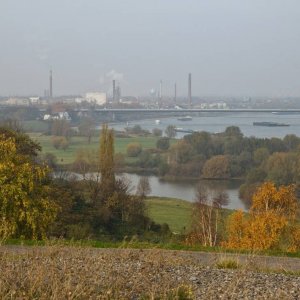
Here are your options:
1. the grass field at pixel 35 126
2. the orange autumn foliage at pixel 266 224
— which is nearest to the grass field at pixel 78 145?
the grass field at pixel 35 126

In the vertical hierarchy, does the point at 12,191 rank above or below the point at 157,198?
above

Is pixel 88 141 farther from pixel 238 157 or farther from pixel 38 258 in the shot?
pixel 38 258

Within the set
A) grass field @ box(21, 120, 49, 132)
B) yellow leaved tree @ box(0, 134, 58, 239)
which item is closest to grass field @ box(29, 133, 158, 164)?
grass field @ box(21, 120, 49, 132)

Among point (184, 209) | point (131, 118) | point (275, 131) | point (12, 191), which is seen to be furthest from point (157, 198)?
point (131, 118)

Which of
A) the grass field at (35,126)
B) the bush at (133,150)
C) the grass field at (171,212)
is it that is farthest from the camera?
the grass field at (35,126)

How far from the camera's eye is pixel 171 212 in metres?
24.5

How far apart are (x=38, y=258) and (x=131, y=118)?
79022mm

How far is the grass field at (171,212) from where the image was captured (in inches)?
857

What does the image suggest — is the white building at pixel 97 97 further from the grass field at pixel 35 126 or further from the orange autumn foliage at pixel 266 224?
the orange autumn foliage at pixel 266 224

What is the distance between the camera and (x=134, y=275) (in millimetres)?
4676

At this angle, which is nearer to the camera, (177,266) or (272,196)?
(177,266)

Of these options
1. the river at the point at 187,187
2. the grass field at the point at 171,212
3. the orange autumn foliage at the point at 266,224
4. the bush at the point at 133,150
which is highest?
the orange autumn foliage at the point at 266,224

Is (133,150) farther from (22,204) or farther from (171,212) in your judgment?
(22,204)

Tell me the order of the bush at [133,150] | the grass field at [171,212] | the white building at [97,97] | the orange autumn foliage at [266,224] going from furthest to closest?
the white building at [97,97], the bush at [133,150], the grass field at [171,212], the orange autumn foliage at [266,224]
